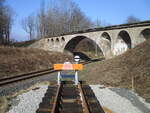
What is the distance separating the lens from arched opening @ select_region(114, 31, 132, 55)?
3103cm

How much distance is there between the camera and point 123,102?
588cm

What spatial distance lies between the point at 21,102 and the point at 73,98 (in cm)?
165

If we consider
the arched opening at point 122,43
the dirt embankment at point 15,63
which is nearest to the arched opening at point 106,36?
the arched opening at point 122,43

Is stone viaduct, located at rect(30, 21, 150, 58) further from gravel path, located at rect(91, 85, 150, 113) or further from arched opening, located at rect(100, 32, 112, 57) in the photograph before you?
gravel path, located at rect(91, 85, 150, 113)

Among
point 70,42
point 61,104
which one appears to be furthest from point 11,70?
point 70,42

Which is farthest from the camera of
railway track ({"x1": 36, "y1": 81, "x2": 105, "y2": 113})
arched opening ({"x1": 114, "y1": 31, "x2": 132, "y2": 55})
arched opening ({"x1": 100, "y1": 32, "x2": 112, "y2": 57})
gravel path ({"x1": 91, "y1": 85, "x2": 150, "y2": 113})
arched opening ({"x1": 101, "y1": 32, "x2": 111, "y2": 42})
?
arched opening ({"x1": 100, "y1": 32, "x2": 112, "y2": 57})

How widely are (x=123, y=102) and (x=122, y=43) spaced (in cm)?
2833

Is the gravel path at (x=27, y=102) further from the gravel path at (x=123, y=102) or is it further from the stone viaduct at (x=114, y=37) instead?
the stone viaduct at (x=114, y=37)

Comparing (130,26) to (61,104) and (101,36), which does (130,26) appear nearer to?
(101,36)

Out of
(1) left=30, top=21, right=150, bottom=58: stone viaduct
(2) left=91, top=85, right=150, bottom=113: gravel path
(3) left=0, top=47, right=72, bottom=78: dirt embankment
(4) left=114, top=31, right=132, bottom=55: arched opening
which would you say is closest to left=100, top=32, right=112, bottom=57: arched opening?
(1) left=30, top=21, right=150, bottom=58: stone viaduct

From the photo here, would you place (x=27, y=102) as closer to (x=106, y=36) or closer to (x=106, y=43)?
(x=106, y=36)

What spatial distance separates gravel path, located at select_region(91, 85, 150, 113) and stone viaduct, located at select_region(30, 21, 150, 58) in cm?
2116

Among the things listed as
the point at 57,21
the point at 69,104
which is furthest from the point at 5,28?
the point at 69,104

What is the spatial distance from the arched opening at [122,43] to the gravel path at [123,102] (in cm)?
2482
